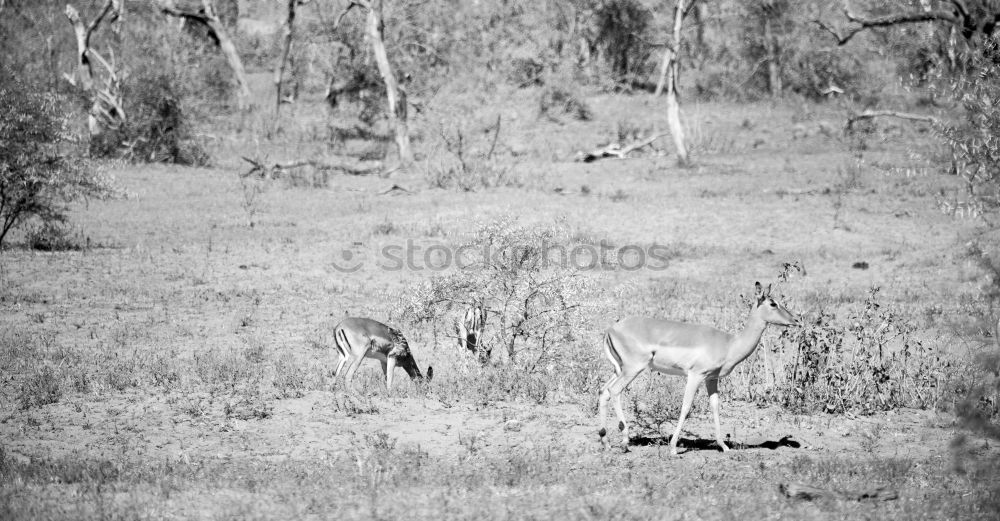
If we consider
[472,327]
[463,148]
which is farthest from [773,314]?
[463,148]

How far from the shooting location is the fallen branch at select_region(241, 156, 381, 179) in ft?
108

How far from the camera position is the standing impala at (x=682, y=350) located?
30.5 ft

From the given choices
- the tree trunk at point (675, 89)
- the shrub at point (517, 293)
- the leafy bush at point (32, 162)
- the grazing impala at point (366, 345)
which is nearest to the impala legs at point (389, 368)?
the grazing impala at point (366, 345)

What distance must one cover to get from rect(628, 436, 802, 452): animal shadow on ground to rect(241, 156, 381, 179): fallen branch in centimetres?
2420

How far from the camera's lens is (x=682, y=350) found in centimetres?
928

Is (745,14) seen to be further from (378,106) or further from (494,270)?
(494,270)

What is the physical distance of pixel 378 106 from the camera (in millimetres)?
44750

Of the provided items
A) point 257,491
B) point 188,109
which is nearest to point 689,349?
point 257,491

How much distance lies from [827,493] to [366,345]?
240 inches

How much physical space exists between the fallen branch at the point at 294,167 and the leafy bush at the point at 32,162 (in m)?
10.3

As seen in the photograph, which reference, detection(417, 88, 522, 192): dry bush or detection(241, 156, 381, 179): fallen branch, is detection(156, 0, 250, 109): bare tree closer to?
detection(417, 88, 522, 192): dry bush

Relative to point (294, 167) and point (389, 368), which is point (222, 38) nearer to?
point (294, 167)

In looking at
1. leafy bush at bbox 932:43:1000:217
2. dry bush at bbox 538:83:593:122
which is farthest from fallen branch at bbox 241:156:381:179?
leafy bush at bbox 932:43:1000:217

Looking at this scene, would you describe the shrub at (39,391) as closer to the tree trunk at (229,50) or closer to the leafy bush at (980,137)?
the leafy bush at (980,137)
